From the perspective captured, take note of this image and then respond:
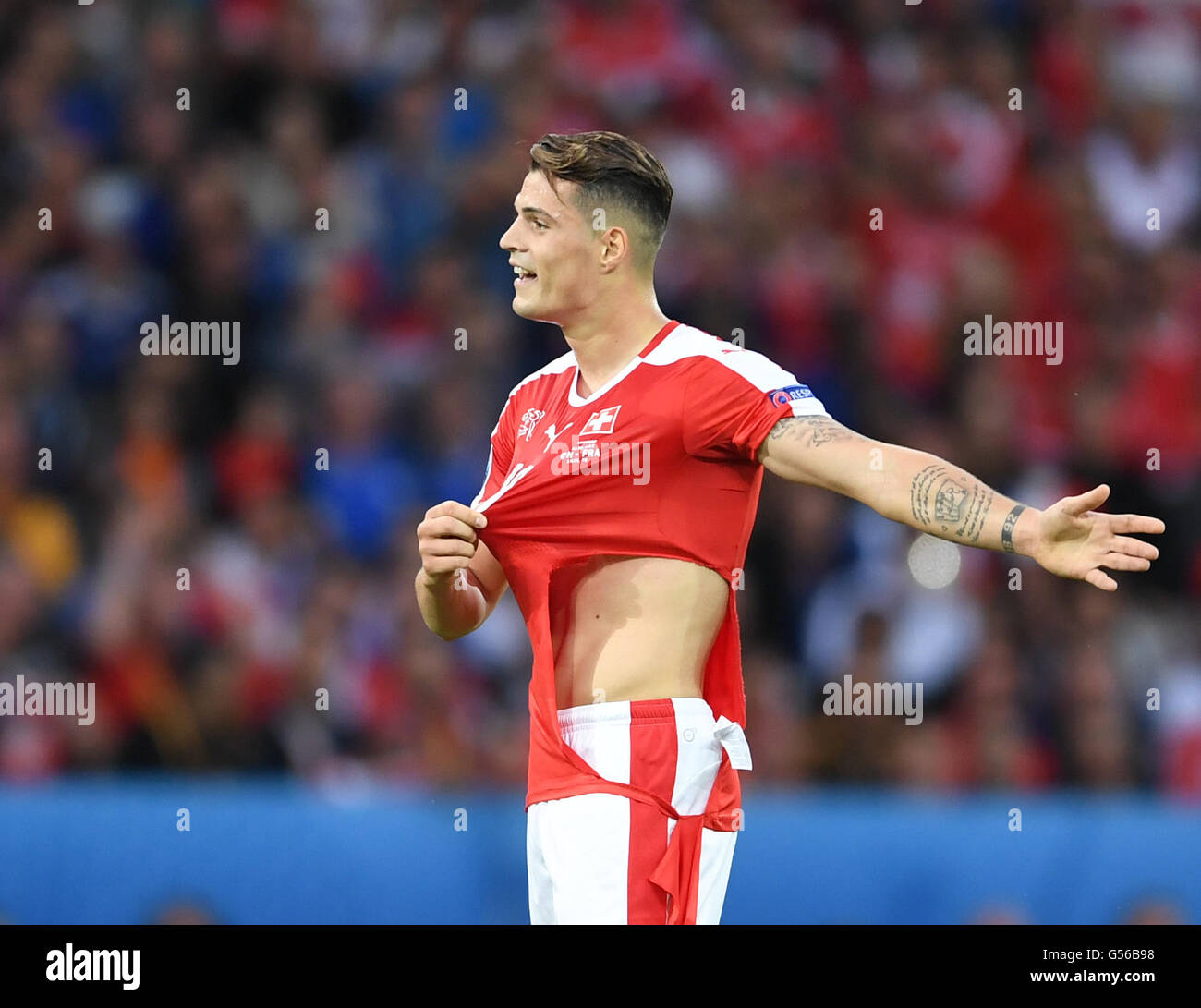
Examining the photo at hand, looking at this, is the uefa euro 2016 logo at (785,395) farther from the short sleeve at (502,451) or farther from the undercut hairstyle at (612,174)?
the short sleeve at (502,451)

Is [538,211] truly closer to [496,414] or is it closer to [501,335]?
[496,414]

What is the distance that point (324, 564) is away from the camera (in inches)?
323

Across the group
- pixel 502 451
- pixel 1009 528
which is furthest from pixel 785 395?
pixel 502 451

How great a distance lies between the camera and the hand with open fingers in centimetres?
348

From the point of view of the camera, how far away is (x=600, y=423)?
414 cm

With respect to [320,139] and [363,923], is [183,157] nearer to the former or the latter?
[320,139]

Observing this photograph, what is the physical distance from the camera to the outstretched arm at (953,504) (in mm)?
3498

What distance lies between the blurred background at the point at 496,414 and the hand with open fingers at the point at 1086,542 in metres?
3.50
